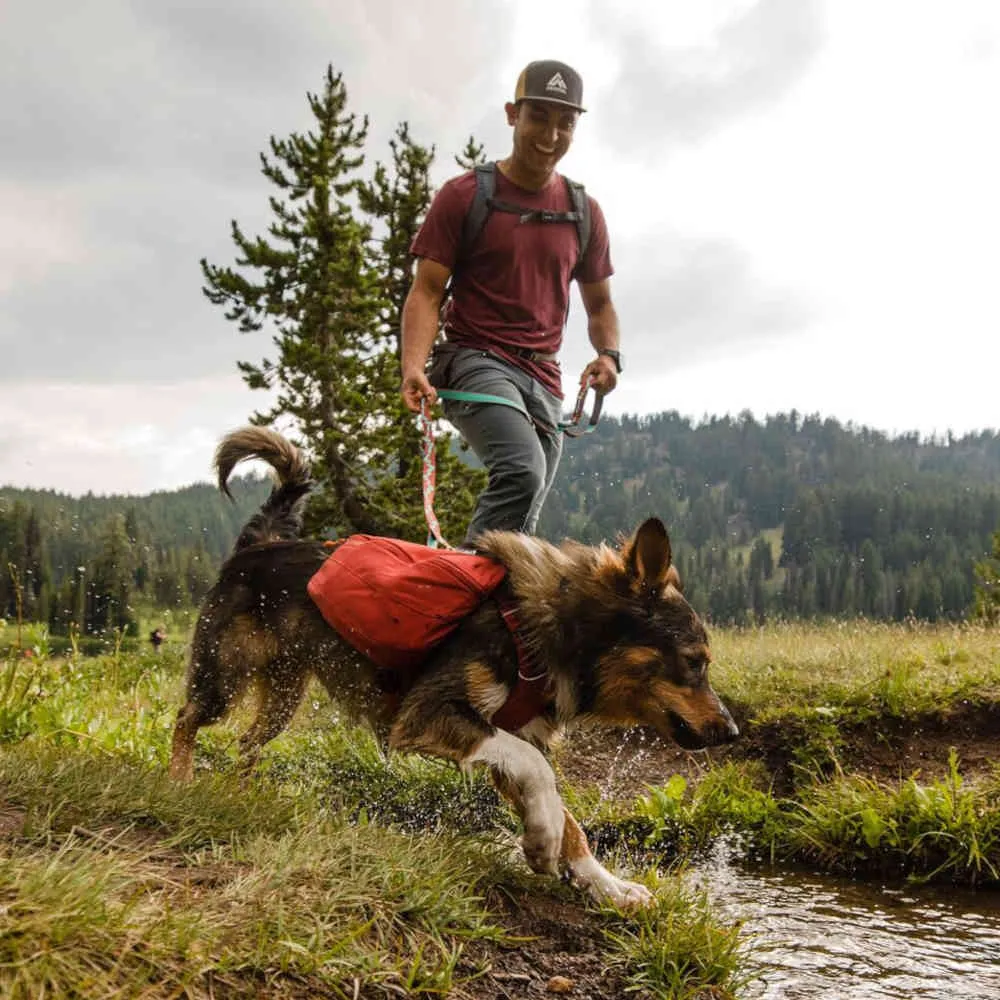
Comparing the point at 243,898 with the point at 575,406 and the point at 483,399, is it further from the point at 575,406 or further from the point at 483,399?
the point at 575,406

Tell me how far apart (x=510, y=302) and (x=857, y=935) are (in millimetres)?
3469

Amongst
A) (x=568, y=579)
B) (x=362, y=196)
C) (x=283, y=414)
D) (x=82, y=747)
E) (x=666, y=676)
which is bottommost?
(x=82, y=747)

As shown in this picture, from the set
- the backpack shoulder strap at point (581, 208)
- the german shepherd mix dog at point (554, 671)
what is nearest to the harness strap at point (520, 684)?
the german shepherd mix dog at point (554, 671)

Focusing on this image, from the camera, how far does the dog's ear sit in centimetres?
371

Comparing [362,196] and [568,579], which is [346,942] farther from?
[362,196]

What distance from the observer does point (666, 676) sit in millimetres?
3836

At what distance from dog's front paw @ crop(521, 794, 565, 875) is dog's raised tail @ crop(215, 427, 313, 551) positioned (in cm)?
245

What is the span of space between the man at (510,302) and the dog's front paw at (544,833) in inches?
60.2

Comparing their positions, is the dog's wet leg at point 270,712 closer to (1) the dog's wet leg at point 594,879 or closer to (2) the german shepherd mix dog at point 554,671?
(2) the german shepherd mix dog at point 554,671

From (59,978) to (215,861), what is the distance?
104 centimetres

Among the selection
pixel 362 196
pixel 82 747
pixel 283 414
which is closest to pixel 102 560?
pixel 283 414

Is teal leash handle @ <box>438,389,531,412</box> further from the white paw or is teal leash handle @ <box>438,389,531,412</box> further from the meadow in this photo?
the white paw

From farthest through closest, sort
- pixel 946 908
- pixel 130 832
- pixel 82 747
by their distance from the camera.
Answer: pixel 82 747
pixel 946 908
pixel 130 832

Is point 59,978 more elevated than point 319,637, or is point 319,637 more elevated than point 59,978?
point 319,637
